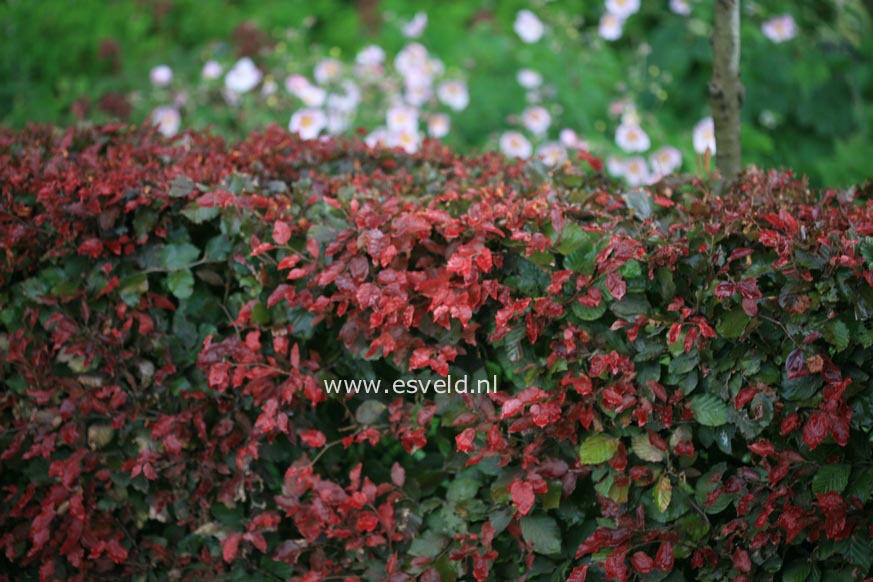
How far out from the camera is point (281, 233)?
6.89 ft

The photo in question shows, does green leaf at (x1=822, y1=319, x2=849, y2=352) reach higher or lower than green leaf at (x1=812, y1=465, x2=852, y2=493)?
higher

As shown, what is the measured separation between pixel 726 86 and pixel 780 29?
268 cm

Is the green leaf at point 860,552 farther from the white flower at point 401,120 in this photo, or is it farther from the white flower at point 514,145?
the white flower at point 401,120

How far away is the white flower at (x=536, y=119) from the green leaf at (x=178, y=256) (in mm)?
2611

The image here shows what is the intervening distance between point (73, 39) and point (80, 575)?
15.1 ft

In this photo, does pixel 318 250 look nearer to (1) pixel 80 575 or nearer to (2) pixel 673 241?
(2) pixel 673 241

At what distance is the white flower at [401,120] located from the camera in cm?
451

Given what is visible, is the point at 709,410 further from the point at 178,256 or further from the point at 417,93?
the point at 417,93

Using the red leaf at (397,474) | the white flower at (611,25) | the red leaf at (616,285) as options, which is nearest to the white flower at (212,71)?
the white flower at (611,25)

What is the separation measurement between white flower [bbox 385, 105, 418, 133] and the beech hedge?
6.30 ft

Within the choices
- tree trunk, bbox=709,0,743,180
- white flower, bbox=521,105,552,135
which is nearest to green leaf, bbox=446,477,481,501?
tree trunk, bbox=709,0,743,180

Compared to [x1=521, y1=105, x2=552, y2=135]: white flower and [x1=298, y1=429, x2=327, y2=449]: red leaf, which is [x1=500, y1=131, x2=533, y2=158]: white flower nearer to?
[x1=521, y1=105, x2=552, y2=135]: white flower

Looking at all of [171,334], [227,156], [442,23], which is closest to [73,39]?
[442,23]

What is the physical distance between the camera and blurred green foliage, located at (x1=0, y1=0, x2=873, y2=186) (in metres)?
4.78
